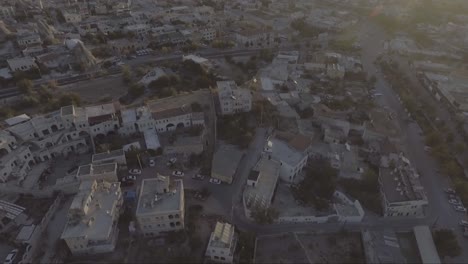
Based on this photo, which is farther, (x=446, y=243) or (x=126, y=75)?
(x=126, y=75)

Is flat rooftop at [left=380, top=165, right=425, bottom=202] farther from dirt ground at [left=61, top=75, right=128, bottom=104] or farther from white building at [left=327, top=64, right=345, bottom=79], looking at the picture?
dirt ground at [left=61, top=75, right=128, bottom=104]

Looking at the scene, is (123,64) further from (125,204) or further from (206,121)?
(125,204)

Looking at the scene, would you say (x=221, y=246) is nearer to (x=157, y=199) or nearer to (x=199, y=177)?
(x=157, y=199)

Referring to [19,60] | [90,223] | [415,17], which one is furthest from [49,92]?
[415,17]

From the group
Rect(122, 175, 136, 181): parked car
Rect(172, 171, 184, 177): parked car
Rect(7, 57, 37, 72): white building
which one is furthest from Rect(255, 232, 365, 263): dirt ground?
Rect(7, 57, 37, 72): white building

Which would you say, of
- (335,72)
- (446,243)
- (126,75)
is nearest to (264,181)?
(446,243)

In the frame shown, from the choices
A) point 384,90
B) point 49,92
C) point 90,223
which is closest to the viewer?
point 90,223
